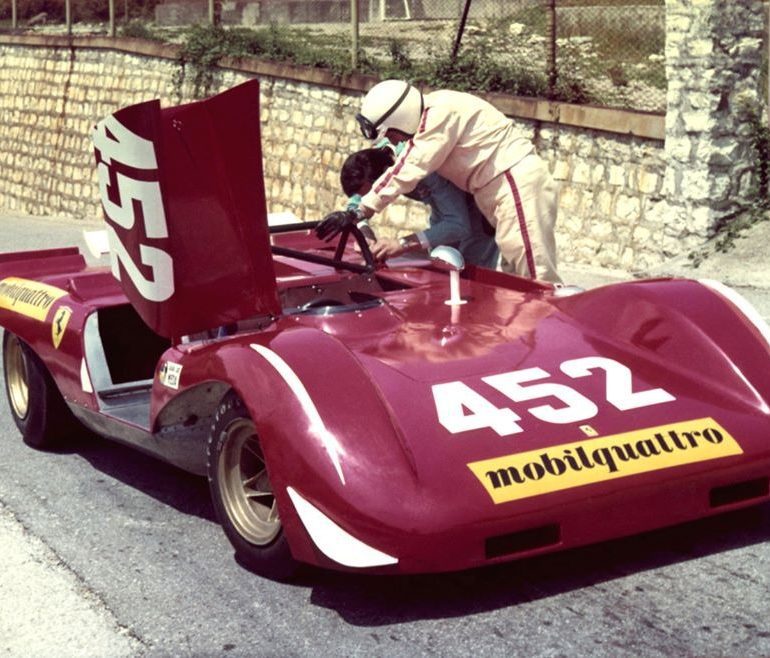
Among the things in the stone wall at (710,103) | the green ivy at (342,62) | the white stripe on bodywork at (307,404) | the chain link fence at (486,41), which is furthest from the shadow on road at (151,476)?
the green ivy at (342,62)

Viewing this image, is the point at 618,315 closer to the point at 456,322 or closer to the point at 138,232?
the point at 456,322

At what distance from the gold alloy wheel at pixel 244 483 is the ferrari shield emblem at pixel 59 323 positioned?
1617mm

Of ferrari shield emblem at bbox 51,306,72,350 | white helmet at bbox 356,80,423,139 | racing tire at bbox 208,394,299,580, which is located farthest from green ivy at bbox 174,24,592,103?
racing tire at bbox 208,394,299,580

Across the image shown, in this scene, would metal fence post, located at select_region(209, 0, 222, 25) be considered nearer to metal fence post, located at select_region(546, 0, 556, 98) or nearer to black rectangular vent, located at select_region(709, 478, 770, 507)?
metal fence post, located at select_region(546, 0, 556, 98)

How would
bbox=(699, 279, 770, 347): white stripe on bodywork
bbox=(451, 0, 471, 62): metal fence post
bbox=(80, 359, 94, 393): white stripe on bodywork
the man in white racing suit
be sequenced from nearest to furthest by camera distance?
bbox=(699, 279, 770, 347): white stripe on bodywork, bbox=(80, 359, 94, 393): white stripe on bodywork, the man in white racing suit, bbox=(451, 0, 471, 62): metal fence post

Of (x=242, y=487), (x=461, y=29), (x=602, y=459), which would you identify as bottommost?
(x=242, y=487)

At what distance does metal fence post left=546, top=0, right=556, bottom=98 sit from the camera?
13359mm

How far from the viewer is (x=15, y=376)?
6.95 m

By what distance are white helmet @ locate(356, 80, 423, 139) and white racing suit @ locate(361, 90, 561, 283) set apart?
6cm

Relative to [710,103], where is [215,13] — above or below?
above

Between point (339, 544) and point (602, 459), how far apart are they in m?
0.86

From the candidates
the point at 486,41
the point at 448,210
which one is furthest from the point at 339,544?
the point at 486,41

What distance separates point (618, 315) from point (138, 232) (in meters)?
1.70

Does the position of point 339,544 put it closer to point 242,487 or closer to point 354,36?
point 242,487
